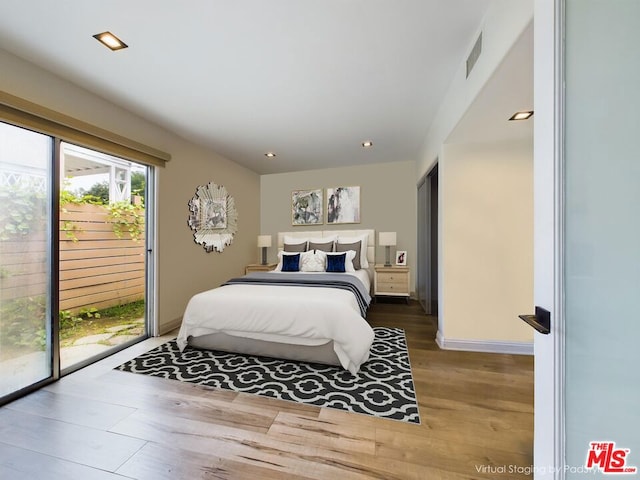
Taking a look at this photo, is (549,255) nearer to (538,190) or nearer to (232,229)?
(538,190)

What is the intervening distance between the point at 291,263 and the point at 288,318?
1.93 m

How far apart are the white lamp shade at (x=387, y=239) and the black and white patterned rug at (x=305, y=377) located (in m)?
1.99

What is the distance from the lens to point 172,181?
10.7ft

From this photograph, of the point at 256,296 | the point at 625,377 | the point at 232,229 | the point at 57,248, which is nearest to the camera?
the point at 625,377

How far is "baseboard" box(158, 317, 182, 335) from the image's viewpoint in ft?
10.2

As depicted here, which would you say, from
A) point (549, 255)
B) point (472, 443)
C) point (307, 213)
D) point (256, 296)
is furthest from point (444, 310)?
point (307, 213)

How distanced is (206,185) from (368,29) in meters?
3.01

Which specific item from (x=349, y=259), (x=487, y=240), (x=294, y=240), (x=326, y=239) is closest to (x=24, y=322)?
(x=294, y=240)

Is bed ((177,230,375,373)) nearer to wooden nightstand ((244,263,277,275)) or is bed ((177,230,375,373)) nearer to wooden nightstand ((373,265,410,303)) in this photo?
wooden nightstand ((373,265,410,303))

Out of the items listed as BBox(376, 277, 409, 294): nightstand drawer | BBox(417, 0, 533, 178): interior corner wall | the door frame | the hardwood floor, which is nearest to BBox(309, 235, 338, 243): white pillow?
BBox(376, 277, 409, 294): nightstand drawer

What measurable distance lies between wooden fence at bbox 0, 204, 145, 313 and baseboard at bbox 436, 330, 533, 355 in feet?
11.4

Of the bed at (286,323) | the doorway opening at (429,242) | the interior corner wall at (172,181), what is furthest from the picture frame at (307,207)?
the bed at (286,323)

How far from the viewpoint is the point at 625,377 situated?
0.60 meters

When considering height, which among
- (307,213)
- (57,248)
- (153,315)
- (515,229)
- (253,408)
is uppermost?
(307,213)
